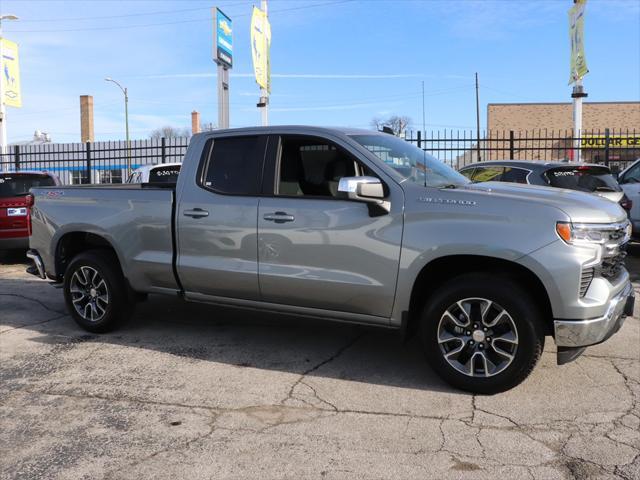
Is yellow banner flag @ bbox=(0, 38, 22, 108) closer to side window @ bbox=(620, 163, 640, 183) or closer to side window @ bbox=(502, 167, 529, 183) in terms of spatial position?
side window @ bbox=(502, 167, 529, 183)

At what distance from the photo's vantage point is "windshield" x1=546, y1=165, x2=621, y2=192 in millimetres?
7930

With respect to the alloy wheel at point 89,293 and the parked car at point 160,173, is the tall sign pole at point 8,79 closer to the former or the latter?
the parked car at point 160,173

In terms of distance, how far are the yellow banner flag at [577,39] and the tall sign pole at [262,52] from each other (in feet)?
29.0

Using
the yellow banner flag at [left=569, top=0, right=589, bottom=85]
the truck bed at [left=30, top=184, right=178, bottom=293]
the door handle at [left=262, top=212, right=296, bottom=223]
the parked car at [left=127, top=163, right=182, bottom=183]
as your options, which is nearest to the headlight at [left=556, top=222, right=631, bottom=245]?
the door handle at [left=262, top=212, right=296, bottom=223]

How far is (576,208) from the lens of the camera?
397cm

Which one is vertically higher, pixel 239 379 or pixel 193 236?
pixel 193 236

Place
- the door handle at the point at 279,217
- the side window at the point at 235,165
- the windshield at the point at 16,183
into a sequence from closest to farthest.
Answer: the door handle at the point at 279,217, the side window at the point at 235,165, the windshield at the point at 16,183

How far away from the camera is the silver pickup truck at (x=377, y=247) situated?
399cm

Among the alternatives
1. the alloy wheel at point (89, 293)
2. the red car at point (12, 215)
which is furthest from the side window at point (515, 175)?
the red car at point (12, 215)

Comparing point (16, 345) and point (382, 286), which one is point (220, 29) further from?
point (382, 286)

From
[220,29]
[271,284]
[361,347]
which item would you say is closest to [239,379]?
[271,284]

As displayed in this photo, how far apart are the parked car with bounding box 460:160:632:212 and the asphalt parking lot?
2.57 metres

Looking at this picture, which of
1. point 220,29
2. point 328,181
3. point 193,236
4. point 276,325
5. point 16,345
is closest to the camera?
point 328,181

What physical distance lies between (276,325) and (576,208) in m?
3.35
